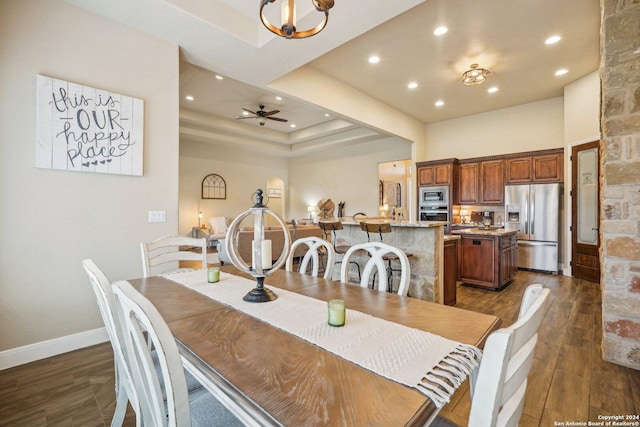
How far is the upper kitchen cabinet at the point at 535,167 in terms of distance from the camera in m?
5.41

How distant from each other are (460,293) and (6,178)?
5083 millimetres

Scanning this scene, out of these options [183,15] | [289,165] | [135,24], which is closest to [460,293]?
[183,15]

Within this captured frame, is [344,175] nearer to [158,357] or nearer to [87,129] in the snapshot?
[87,129]

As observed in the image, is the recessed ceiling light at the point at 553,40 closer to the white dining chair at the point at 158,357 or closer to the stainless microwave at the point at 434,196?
the stainless microwave at the point at 434,196

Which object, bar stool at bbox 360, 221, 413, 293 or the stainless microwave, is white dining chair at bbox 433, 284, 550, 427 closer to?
bar stool at bbox 360, 221, 413, 293

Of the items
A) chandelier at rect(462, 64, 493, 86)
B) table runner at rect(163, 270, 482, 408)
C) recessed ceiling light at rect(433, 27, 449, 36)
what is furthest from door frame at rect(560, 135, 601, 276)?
table runner at rect(163, 270, 482, 408)

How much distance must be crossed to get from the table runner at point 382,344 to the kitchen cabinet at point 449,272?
263 centimetres

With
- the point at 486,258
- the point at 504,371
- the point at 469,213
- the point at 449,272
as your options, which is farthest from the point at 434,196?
the point at 504,371

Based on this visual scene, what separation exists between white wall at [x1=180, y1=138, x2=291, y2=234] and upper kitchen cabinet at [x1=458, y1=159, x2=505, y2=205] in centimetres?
613

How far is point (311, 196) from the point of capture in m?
9.76

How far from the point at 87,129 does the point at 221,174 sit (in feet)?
21.0

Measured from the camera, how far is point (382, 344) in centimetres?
96

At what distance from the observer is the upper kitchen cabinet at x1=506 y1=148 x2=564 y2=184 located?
5406 millimetres

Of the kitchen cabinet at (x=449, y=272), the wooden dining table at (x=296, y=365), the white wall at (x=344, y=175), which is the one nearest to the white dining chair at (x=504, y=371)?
the wooden dining table at (x=296, y=365)
